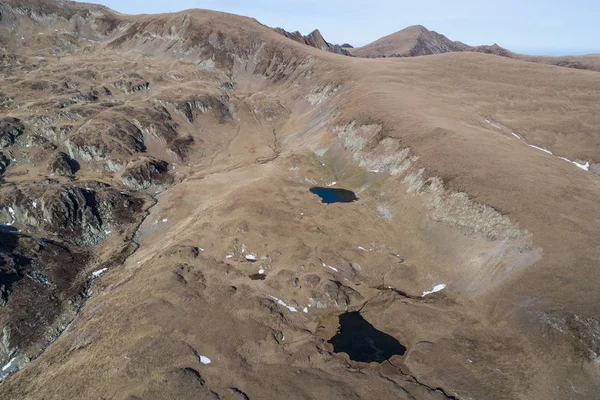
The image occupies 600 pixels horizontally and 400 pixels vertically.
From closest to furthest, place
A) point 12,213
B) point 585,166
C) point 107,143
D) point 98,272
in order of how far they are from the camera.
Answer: point 98,272 < point 12,213 < point 585,166 < point 107,143

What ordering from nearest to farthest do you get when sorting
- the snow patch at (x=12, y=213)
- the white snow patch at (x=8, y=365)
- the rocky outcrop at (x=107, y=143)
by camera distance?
the white snow patch at (x=8, y=365) → the snow patch at (x=12, y=213) → the rocky outcrop at (x=107, y=143)

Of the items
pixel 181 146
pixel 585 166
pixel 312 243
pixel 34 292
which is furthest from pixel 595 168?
pixel 181 146

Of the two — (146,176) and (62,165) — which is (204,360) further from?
(62,165)

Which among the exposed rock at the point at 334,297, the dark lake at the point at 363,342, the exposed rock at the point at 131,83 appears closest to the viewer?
the dark lake at the point at 363,342

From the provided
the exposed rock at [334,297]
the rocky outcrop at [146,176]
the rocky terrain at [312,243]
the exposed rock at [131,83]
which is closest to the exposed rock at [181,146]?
the rocky terrain at [312,243]

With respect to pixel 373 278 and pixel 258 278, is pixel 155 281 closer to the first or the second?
pixel 258 278

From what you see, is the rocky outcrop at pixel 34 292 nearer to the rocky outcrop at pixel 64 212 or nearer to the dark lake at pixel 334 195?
the rocky outcrop at pixel 64 212
